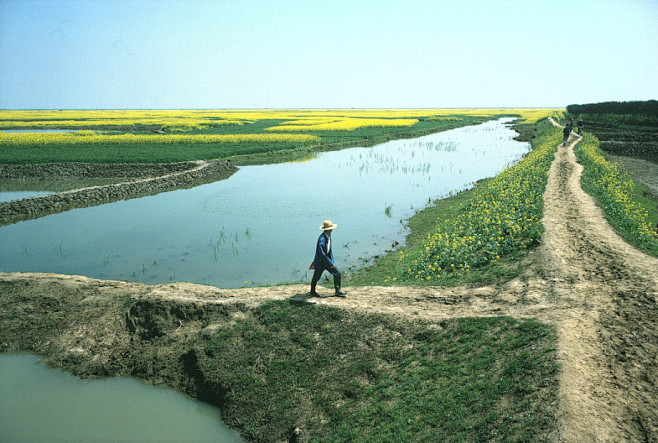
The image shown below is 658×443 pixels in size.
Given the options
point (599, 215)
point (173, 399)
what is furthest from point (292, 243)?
point (599, 215)

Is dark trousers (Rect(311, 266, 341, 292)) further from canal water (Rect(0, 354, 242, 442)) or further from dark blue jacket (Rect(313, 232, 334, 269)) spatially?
canal water (Rect(0, 354, 242, 442))

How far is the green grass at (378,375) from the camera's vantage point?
563cm

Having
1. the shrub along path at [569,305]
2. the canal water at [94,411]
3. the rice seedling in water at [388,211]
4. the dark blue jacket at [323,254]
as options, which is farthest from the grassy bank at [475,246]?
the canal water at [94,411]

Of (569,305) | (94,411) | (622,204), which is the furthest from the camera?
(622,204)

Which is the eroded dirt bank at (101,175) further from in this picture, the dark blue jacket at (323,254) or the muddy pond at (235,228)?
the dark blue jacket at (323,254)

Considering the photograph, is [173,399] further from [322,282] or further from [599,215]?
[599,215]

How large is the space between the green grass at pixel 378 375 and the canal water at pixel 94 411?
2.26 ft

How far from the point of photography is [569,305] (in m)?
7.76

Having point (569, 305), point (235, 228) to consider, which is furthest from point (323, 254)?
point (235, 228)

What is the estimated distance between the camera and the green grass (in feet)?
18.5

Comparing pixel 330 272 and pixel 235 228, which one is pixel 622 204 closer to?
pixel 330 272

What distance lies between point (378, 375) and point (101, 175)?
1336 inches

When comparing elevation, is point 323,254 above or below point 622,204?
below

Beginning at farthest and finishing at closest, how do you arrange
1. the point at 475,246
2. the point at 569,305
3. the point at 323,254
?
the point at 475,246 → the point at 323,254 → the point at 569,305
